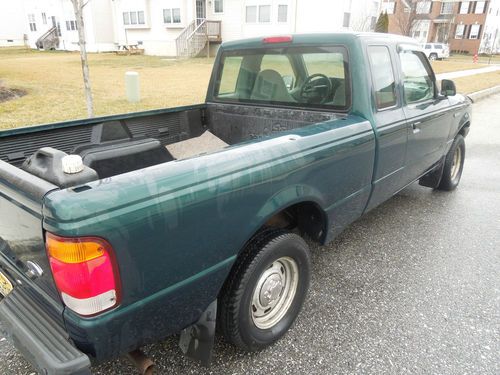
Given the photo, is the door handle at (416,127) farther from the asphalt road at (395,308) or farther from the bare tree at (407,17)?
the bare tree at (407,17)

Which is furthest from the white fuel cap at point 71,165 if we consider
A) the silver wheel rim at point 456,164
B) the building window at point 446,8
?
the building window at point 446,8

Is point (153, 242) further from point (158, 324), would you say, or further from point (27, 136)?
point (27, 136)

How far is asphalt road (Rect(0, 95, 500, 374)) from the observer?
229cm

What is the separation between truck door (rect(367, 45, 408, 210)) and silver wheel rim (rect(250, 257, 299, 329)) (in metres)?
1.10

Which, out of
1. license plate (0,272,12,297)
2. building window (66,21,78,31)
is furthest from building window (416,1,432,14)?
license plate (0,272,12,297)

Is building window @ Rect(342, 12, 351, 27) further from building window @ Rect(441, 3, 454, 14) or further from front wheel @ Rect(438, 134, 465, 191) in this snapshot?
building window @ Rect(441, 3, 454, 14)

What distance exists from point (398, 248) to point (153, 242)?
2.76 meters

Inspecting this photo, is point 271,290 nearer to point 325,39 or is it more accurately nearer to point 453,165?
point 325,39

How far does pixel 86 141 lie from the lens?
3053 mm

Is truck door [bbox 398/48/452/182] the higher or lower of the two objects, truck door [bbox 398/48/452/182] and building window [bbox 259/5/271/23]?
the lower

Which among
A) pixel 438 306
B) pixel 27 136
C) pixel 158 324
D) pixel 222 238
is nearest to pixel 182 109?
pixel 27 136

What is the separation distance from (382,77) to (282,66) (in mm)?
853

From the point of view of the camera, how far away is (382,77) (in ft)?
10.2

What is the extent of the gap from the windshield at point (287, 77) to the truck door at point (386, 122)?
27 cm
